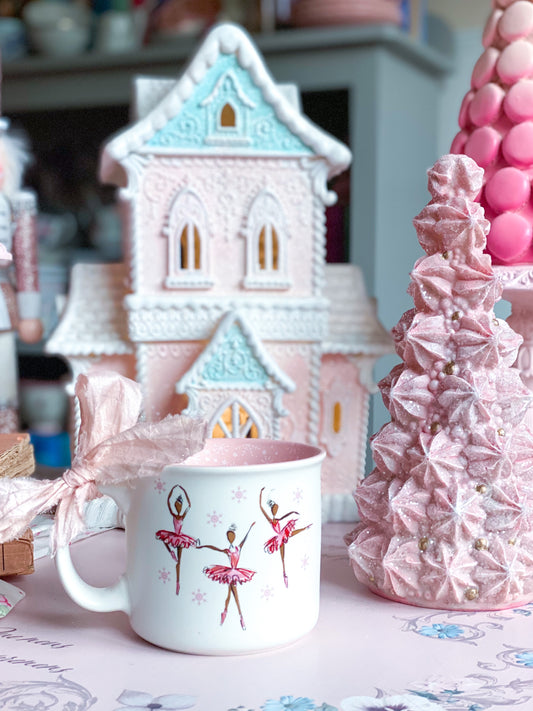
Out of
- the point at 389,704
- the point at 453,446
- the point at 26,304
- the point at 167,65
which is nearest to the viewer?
the point at 389,704

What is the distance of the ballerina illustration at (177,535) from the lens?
17.0 inches

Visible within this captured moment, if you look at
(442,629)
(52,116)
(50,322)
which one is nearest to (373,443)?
(442,629)

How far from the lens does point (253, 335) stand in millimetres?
775

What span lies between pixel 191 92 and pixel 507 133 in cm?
31

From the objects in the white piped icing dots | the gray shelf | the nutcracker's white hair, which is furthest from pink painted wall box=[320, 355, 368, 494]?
the gray shelf

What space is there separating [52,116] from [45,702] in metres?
1.39

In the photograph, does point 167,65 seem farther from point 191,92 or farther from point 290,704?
point 290,704

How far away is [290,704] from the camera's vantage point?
1.25ft

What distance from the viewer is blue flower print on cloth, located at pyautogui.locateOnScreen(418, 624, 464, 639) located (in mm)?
465

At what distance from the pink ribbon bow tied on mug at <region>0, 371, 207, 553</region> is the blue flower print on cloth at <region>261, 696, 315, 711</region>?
127 mm

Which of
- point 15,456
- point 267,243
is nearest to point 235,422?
A: point 267,243

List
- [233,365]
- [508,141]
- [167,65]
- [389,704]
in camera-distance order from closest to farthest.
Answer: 1. [389,704]
2. [508,141]
3. [233,365]
4. [167,65]

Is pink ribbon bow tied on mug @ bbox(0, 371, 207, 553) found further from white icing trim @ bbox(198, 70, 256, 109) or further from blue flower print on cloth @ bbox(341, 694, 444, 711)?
white icing trim @ bbox(198, 70, 256, 109)

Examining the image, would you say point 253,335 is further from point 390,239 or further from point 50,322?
point 50,322
